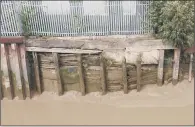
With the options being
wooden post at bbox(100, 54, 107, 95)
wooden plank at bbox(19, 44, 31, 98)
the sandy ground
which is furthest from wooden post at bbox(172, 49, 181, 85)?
wooden plank at bbox(19, 44, 31, 98)

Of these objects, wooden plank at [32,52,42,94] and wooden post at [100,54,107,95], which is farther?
wooden plank at [32,52,42,94]

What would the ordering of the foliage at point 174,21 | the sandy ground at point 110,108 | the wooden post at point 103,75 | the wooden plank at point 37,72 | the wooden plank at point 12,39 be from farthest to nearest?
1. the wooden plank at point 37,72
2. the wooden post at point 103,75
3. the wooden plank at point 12,39
4. the sandy ground at point 110,108
5. the foliage at point 174,21

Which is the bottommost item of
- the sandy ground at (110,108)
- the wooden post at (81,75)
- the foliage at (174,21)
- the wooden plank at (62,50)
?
the sandy ground at (110,108)

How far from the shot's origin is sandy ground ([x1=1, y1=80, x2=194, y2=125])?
1291 cm

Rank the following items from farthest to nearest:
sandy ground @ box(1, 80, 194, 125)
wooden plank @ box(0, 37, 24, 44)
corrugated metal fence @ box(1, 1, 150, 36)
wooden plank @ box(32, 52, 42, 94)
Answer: wooden plank @ box(32, 52, 42, 94) < corrugated metal fence @ box(1, 1, 150, 36) < wooden plank @ box(0, 37, 24, 44) < sandy ground @ box(1, 80, 194, 125)

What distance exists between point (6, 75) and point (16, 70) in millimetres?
410

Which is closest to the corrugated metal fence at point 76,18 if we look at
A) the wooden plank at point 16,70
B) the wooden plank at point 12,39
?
the wooden plank at point 12,39

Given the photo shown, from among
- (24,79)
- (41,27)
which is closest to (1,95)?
(24,79)

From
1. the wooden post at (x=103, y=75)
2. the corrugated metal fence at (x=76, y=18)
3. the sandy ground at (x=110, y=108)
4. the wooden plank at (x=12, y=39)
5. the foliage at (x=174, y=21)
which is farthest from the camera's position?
the wooden post at (x=103, y=75)

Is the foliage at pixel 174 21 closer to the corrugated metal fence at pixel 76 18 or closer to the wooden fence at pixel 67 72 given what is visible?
the corrugated metal fence at pixel 76 18

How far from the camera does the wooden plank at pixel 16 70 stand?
13.6 m

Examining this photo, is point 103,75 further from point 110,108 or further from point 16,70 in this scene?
point 16,70

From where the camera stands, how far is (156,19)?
43.5 feet

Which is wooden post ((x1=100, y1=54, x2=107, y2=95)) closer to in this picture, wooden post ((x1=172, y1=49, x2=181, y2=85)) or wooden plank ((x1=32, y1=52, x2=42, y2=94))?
wooden plank ((x1=32, y1=52, x2=42, y2=94))
